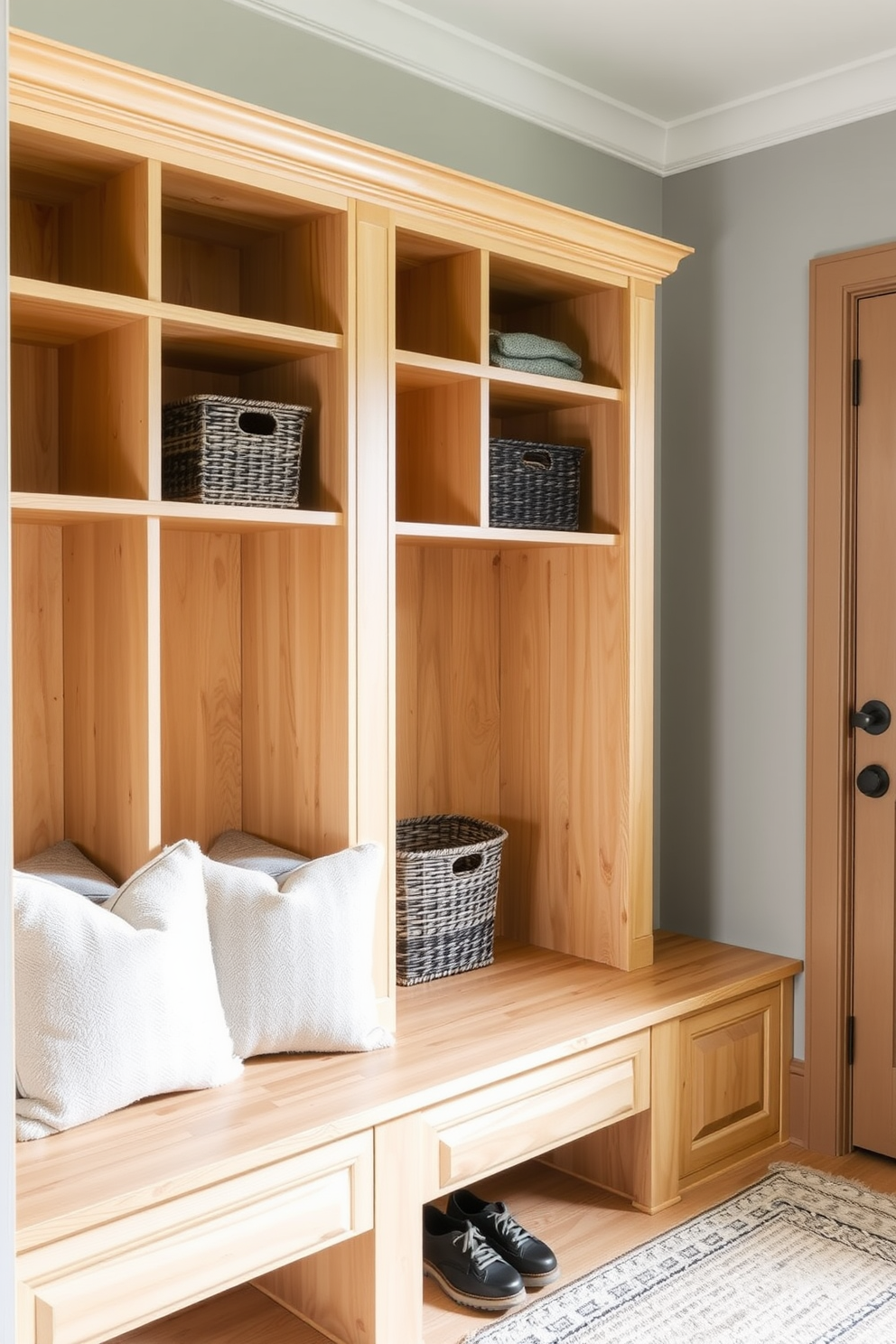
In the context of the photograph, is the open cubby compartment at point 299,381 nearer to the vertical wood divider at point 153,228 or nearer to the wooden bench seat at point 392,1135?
the vertical wood divider at point 153,228

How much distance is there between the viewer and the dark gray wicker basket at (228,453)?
2.13 metres

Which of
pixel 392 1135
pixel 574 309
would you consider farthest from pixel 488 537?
pixel 392 1135

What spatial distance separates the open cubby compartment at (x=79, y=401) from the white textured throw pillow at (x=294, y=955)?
722mm

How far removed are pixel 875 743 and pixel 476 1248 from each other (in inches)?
56.4

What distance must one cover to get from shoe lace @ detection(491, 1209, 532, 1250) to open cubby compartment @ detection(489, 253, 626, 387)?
5.88 feet

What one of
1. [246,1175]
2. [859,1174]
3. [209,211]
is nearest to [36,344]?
[209,211]

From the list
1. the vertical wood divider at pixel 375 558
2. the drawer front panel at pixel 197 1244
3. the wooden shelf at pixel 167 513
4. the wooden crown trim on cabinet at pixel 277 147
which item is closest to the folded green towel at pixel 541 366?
the wooden crown trim on cabinet at pixel 277 147

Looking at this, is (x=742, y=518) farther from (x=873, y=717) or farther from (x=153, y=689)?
(x=153, y=689)

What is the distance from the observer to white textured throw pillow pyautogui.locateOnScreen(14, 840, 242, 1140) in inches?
73.0

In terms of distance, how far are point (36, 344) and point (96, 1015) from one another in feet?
3.97

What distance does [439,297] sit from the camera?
259 centimetres

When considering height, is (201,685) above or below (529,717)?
above

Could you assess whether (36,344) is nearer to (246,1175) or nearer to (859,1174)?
(246,1175)

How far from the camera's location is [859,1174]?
9.25ft
